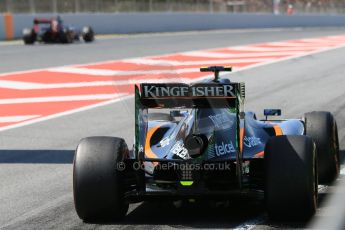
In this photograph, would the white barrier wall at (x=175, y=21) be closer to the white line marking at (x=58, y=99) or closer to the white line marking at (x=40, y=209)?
the white line marking at (x=58, y=99)

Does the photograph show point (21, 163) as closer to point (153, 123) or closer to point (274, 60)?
point (153, 123)

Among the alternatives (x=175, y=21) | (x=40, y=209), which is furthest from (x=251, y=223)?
(x=175, y=21)

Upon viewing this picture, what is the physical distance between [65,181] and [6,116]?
5164 millimetres

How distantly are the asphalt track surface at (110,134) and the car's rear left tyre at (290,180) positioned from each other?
0.13 meters

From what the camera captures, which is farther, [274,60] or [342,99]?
[274,60]

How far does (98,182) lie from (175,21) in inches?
1523

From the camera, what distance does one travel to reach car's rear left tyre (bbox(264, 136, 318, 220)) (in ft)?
20.0

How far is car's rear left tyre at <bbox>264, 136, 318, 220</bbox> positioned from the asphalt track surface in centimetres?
13

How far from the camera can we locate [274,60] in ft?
78.6

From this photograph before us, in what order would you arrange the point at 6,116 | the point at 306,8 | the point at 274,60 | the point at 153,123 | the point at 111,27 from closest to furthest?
the point at 153,123
the point at 6,116
the point at 274,60
the point at 111,27
the point at 306,8

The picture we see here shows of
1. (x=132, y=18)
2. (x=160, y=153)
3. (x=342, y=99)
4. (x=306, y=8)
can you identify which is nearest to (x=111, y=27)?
(x=132, y=18)

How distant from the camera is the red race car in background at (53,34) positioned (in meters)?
31.4

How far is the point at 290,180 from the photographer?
6086mm

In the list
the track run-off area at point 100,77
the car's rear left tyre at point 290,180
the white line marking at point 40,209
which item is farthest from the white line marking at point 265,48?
the car's rear left tyre at point 290,180
